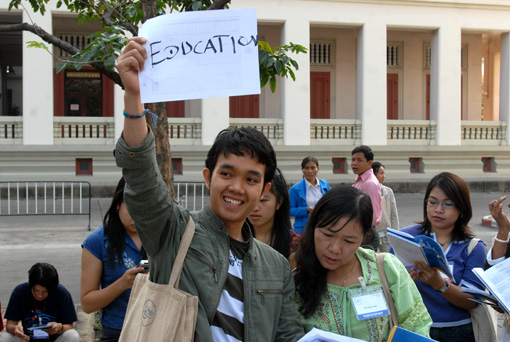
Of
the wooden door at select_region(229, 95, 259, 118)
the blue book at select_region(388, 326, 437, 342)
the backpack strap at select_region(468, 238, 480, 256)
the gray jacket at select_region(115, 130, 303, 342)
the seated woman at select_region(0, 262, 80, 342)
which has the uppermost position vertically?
the wooden door at select_region(229, 95, 259, 118)

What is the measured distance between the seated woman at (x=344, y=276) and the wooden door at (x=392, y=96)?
18560mm

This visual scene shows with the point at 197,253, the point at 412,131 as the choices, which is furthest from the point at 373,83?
the point at 197,253

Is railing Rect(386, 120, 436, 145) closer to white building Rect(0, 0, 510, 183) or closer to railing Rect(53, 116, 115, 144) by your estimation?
white building Rect(0, 0, 510, 183)

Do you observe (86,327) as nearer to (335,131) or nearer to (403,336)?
(403,336)

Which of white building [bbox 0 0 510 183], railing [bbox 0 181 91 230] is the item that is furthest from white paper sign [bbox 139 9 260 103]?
white building [bbox 0 0 510 183]

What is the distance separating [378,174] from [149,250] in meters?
6.43

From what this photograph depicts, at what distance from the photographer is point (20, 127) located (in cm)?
1562

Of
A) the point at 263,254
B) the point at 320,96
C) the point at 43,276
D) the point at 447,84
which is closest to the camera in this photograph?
the point at 263,254

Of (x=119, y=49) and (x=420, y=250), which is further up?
(x=119, y=49)

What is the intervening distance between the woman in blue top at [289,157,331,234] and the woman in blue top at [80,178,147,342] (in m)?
3.37

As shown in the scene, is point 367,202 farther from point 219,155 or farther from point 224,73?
point 224,73

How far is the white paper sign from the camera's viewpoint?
1.83 meters

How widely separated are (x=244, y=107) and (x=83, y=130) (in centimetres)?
590

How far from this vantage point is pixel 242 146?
6.32ft
